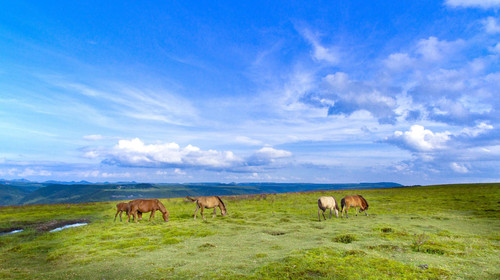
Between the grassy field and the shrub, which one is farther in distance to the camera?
the shrub

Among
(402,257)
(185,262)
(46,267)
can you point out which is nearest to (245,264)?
(185,262)

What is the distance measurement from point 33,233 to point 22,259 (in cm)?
1079

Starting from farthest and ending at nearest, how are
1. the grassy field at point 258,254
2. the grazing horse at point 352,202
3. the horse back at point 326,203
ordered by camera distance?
the grazing horse at point 352,202, the horse back at point 326,203, the grassy field at point 258,254

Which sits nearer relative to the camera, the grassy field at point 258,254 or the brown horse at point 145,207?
the grassy field at point 258,254

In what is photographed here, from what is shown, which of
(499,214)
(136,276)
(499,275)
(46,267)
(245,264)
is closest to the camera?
(499,275)

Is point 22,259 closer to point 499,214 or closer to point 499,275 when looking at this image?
point 499,275

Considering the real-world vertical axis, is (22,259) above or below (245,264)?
below

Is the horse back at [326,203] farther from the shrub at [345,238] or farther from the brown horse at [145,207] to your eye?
the brown horse at [145,207]

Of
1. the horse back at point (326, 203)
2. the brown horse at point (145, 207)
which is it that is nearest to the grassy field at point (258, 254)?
the horse back at point (326, 203)

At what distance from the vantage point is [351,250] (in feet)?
43.1

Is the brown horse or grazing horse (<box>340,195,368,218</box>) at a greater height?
grazing horse (<box>340,195,368,218</box>)

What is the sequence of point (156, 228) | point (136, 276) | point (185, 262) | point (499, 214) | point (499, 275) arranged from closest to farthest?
point (499, 275) → point (136, 276) → point (185, 262) → point (156, 228) → point (499, 214)

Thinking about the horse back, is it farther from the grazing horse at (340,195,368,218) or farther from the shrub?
the shrub

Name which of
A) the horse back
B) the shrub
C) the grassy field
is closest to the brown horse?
the grassy field
